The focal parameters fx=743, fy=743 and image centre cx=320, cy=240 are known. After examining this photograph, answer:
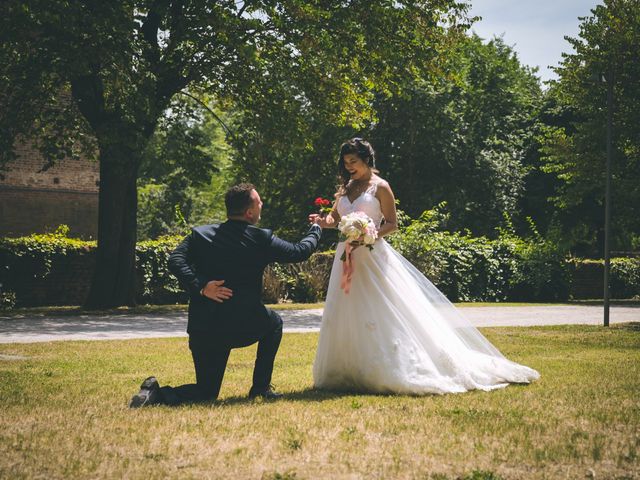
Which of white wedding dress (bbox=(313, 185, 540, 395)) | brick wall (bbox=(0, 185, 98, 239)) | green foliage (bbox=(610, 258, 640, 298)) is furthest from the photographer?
brick wall (bbox=(0, 185, 98, 239))

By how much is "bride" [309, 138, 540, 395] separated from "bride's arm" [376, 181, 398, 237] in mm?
10

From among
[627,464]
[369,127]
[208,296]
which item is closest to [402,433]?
[627,464]

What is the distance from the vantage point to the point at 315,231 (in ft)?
22.5

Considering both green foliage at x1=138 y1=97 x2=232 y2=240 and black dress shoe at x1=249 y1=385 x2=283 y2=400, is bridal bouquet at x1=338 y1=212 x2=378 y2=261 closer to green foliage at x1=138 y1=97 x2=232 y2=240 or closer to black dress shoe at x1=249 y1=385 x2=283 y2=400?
black dress shoe at x1=249 y1=385 x2=283 y2=400

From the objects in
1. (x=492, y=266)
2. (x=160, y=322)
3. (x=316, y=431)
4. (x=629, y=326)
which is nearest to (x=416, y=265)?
(x=492, y=266)

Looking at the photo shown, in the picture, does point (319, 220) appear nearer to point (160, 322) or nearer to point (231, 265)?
point (231, 265)

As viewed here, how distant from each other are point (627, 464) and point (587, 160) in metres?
24.6

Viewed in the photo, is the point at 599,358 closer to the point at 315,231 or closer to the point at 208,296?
the point at 315,231

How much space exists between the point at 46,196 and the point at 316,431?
2929 cm

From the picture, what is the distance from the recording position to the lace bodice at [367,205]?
7.43m

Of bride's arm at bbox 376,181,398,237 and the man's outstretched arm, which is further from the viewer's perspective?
bride's arm at bbox 376,181,398,237

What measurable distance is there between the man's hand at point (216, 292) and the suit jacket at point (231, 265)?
0.46ft

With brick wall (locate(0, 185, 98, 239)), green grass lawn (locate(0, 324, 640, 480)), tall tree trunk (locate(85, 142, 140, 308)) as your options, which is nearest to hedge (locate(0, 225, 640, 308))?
tall tree trunk (locate(85, 142, 140, 308))

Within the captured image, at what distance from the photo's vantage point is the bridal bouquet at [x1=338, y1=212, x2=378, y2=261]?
276 inches
